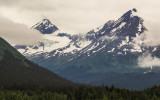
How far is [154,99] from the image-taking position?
191 m

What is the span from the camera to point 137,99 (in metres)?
194

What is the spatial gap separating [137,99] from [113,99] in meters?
13.7

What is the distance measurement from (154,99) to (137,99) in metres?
8.84

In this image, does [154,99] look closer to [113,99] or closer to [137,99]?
[137,99]

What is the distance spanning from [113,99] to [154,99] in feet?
73.5

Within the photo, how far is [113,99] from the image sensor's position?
19975 cm

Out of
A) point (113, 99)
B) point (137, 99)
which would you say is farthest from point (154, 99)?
point (113, 99)
